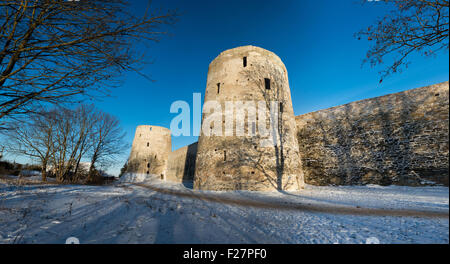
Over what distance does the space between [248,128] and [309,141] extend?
477 centimetres

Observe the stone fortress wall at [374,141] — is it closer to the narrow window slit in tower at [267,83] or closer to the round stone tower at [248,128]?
the round stone tower at [248,128]

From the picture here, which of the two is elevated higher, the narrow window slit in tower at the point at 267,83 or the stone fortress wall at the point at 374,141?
the narrow window slit in tower at the point at 267,83

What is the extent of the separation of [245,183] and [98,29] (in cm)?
871

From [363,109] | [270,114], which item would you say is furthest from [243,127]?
[363,109]

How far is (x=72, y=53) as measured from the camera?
3.50 metres

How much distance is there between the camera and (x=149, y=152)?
27844 millimetres

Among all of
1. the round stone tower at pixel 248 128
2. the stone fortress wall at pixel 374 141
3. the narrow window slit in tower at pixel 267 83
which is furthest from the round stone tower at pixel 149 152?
the stone fortress wall at pixel 374 141

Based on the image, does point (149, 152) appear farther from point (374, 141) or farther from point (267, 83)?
point (374, 141)

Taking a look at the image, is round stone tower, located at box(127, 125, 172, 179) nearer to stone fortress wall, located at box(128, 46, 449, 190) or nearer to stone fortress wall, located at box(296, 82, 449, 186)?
stone fortress wall, located at box(128, 46, 449, 190)

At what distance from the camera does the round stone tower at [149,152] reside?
27219 mm

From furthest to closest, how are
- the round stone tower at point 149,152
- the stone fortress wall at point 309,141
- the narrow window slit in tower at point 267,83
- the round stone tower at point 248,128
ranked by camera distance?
the round stone tower at point 149,152, the narrow window slit in tower at point 267,83, the round stone tower at point 248,128, the stone fortress wall at point 309,141

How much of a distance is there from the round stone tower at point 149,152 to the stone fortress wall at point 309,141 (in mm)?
17701
